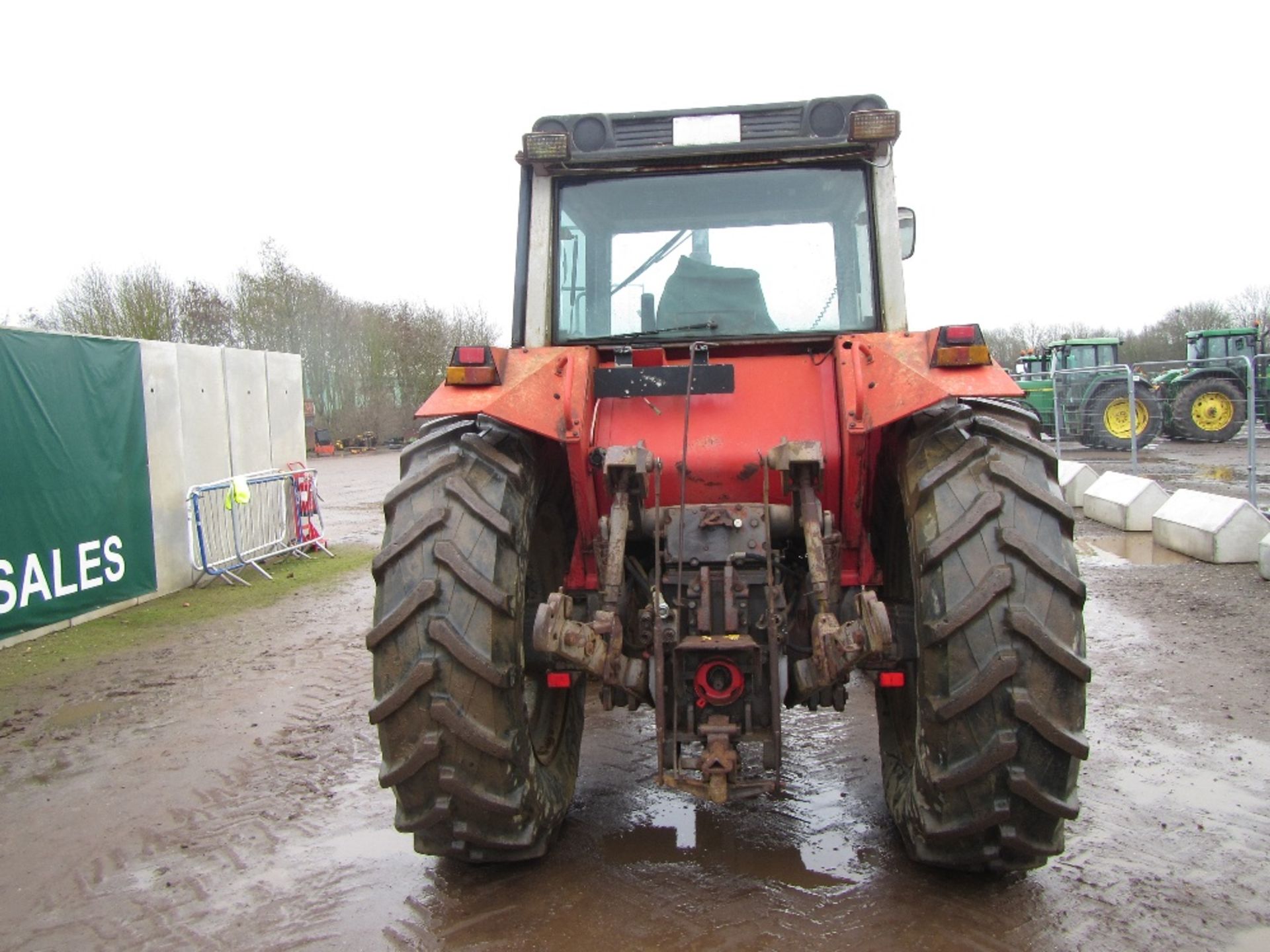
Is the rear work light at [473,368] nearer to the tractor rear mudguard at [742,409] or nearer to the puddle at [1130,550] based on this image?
the tractor rear mudguard at [742,409]

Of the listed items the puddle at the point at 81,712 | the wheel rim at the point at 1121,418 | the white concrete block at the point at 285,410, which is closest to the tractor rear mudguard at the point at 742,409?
the puddle at the point at 81,712

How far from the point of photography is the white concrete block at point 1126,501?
11039 millimetres

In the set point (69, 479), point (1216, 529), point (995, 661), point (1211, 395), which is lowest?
point (1216, 529)

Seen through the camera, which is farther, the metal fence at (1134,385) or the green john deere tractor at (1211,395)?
the green john deere tractor at (1211,395)

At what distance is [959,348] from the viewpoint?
3.22 m

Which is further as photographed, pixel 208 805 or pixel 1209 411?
pixel 1209 411

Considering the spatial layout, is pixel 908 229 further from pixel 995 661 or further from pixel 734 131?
pixel 995 661

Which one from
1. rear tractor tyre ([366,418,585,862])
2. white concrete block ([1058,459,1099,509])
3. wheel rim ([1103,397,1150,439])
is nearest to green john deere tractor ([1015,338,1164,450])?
wheel rim ([1103,397,1150,439])

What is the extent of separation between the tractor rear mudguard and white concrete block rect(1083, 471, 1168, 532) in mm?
8581

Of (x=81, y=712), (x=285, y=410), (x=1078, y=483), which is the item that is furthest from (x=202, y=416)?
(x=1078, y=483)

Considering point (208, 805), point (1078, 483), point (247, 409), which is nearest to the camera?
point (208, 805)

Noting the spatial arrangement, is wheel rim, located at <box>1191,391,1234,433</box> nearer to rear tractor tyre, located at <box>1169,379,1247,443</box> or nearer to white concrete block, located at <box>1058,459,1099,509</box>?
rear tractor tyre, located at <box>1169,379,1247,443</box>

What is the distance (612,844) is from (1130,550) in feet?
26.3

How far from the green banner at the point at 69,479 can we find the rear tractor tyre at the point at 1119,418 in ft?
58.5
